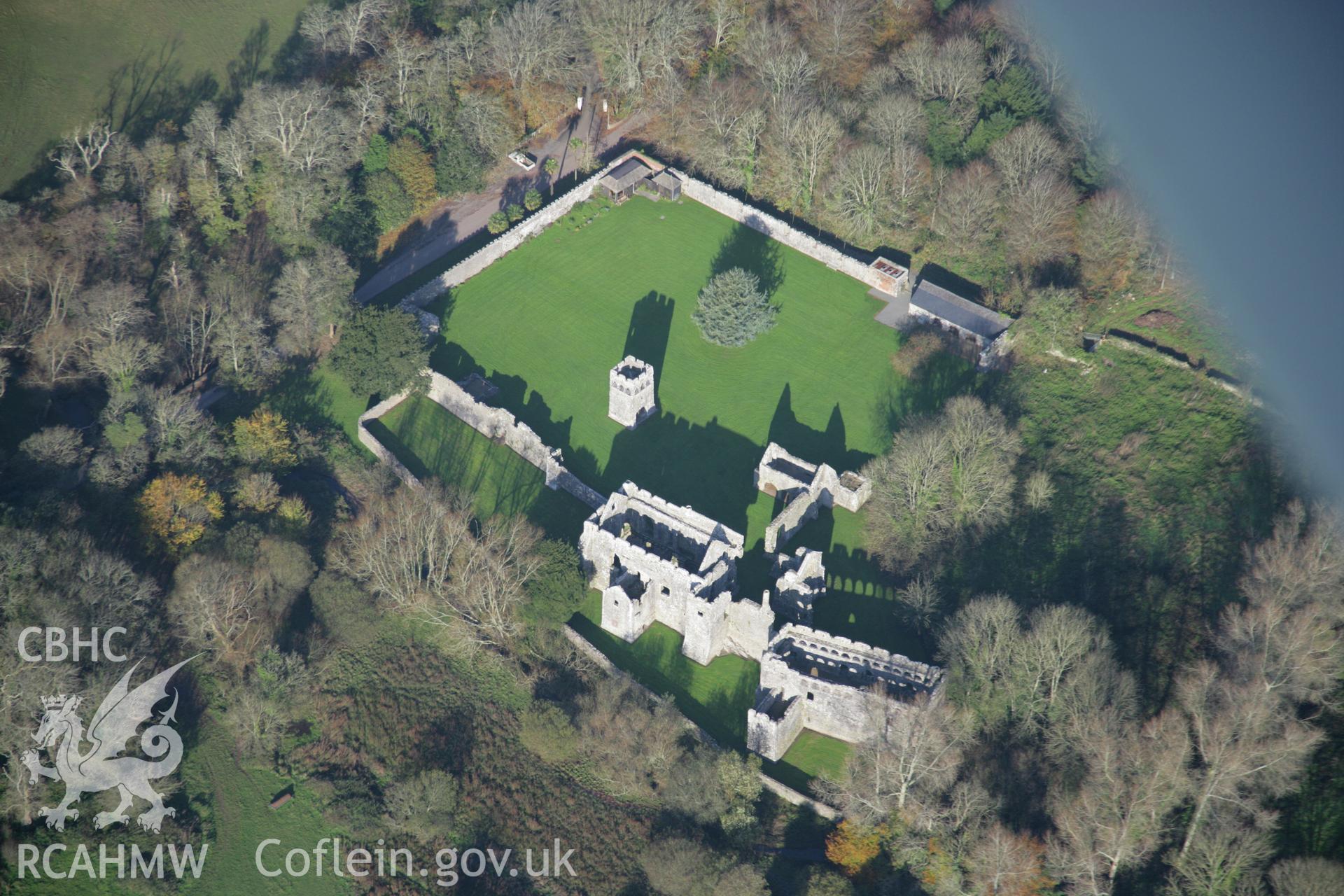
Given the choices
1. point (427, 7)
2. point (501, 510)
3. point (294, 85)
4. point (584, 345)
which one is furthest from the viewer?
point (427, 7)

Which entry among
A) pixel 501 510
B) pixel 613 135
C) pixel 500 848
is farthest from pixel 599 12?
pixel 500 848

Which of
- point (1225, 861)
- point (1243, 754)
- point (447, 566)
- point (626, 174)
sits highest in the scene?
point (626, 174)

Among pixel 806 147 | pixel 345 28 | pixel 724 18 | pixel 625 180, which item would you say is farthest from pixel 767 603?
pixel 345 28

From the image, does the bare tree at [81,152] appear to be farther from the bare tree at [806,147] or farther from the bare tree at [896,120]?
the bare tree at [896,120]

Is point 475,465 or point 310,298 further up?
point 310,298

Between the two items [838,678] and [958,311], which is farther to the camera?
[958,311]

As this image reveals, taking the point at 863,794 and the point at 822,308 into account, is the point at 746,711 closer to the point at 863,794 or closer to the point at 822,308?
the point at 863,794

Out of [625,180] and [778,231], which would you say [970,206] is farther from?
[625,180]
